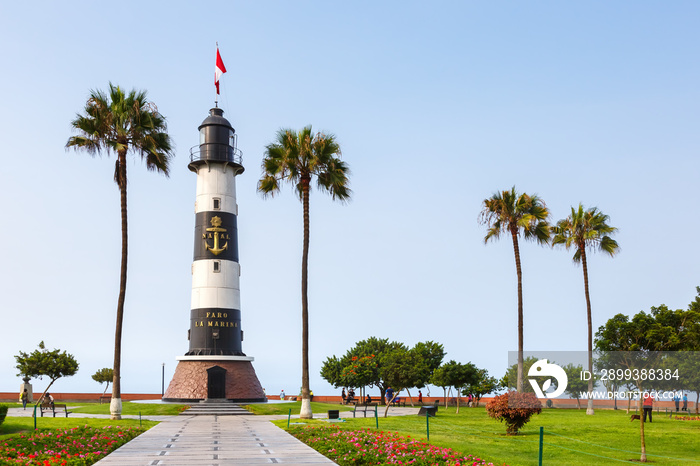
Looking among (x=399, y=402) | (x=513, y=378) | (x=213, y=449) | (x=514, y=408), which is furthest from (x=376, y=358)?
(x=213, y=449)

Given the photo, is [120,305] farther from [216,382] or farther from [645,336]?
[645,336]

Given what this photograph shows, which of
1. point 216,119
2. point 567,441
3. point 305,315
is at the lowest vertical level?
point 567,441

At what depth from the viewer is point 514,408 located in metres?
25.3

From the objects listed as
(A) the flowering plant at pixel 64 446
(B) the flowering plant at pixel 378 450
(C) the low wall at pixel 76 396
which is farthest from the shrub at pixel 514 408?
(C) the low wall at pixel 76 396

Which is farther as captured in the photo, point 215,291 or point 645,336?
point 645,336

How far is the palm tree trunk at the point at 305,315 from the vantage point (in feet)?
105

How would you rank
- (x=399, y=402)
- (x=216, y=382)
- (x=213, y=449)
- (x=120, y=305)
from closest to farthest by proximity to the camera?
(x=213, y=449) < (x=120, y=305) < (x=216, y=382) < (x=399, y=402)

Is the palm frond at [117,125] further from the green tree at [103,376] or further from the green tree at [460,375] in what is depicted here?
the green tree at [103,376]

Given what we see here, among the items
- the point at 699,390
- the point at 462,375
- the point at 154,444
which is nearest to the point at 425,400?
the point at 462,375

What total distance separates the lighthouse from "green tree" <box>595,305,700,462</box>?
93.5ft

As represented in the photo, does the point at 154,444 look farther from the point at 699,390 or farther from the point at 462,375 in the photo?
the point at 699,390

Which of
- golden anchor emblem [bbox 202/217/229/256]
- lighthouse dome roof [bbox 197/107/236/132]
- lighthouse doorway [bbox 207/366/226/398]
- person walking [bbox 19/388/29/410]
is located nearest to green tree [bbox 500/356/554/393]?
lighthouse doorway [bbox 207/366/226/398]

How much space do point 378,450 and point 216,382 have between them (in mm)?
27261

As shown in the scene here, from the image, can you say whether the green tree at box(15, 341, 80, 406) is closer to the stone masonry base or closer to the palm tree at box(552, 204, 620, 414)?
the stone masonry base
